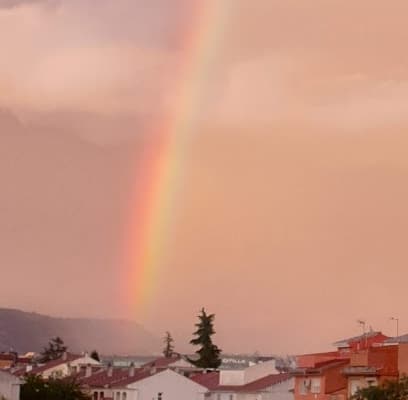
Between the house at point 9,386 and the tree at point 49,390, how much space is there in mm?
6417

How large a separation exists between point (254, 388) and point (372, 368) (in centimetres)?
3087

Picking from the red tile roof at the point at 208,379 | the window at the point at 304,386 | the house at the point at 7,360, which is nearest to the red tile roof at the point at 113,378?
the red tile roof at the point at 208,379

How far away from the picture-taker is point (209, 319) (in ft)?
538

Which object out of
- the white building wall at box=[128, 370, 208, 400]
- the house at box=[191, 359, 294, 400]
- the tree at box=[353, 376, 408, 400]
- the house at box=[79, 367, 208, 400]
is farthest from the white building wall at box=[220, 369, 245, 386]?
the tree at box=[353, 376, 408, 400]

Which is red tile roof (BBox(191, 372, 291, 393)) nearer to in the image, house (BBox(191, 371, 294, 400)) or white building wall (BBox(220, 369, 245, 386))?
house (BBox(191, 371, 294, 400))

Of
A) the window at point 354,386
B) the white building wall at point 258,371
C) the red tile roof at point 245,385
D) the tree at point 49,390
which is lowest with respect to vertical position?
the tree at point 49,390

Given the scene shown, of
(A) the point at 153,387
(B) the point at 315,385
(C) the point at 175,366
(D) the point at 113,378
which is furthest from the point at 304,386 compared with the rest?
(C) the point at 175,366

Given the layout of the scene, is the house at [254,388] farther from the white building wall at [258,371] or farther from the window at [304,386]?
the window at [304,386]

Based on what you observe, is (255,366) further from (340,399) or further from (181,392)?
(340,399)

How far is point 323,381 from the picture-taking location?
8044 centimetres

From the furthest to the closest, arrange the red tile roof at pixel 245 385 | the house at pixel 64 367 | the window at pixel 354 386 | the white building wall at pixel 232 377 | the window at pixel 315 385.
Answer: the house at pixel 64 367 → the white building wall at pixel 232 377 → the red tile roof at pixel 245 385 → the window at pixel 315 385 → the window at pixel 354 386

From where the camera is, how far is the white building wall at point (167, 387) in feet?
368

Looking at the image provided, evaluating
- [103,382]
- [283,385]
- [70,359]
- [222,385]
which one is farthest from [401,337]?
[70,359]

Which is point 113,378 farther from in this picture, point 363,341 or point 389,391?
point 389,391
